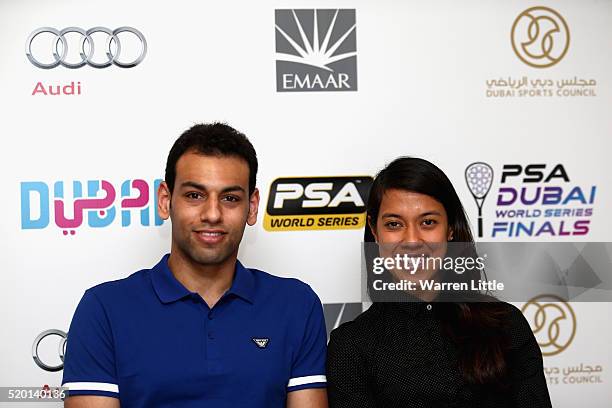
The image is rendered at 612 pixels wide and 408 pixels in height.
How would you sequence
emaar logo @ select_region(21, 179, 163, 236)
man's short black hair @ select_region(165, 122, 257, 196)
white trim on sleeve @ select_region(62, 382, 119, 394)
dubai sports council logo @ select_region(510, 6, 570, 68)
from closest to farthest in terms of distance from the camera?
1. white trim on sleeve @ select_region(62, 382, 119, 394)
2. man's short black hair @ select_region(165, 122, 257, 196)
3. emaar logo @ select_region(21, 179, 163, 236)
4. dubai sports council logo @ select_region(510, 6, 570, 68)

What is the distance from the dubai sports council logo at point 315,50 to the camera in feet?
6.42

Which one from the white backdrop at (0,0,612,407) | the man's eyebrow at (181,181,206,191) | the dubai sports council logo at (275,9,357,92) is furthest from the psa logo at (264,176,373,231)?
→ the man's eyebrow at (181,181,206,191)

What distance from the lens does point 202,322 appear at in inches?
57.6

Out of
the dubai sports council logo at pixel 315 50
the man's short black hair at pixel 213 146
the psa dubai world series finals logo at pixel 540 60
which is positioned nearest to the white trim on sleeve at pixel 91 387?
the man's short black hair at pixel 213 146

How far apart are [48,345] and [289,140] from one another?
95 cm

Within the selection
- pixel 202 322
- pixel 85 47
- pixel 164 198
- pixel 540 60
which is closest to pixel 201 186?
pixel 164 198

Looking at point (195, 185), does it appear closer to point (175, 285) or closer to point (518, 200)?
point (175, 285)

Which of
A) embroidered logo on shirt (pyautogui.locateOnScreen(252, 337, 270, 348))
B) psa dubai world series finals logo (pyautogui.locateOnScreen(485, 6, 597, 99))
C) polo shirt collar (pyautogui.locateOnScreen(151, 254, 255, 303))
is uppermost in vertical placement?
psa dubai world series finals logo (pyautogui.locateOnScreen(485, 6, 597, 99))

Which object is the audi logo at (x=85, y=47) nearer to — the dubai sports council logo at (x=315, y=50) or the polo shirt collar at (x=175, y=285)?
the dubai sports council logo at (x=315, y=50)

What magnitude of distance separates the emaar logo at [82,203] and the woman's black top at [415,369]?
0.80 metres

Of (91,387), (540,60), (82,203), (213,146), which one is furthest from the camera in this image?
(540,60)

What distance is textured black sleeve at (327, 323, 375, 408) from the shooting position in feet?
4.68

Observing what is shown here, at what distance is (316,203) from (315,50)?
1.54 ft

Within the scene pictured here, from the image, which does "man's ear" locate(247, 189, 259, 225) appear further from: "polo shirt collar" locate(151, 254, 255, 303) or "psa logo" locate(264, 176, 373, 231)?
"psa logo" locate(264, 176, 373, 231)
